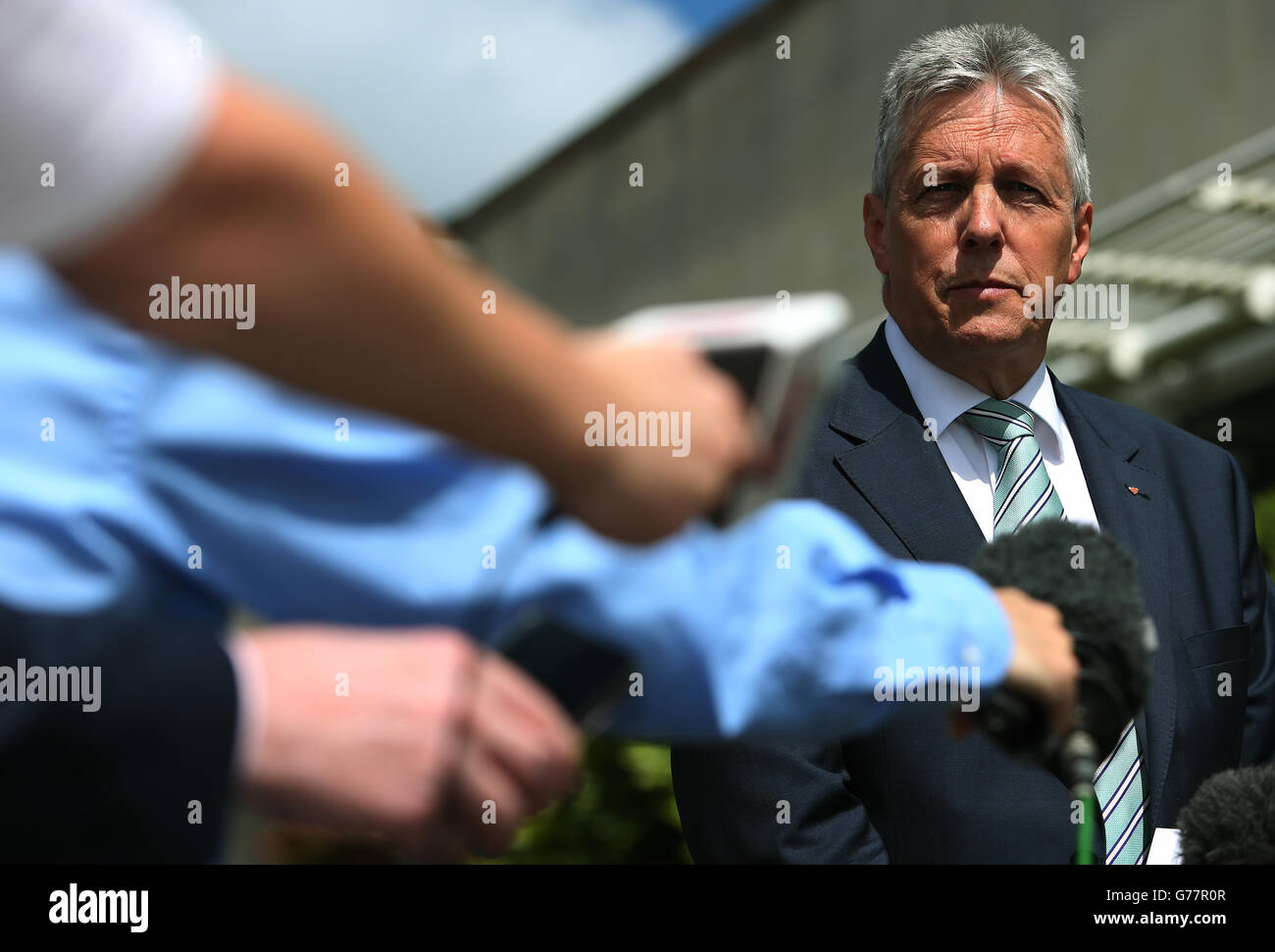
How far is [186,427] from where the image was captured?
112cm

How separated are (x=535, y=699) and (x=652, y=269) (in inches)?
349

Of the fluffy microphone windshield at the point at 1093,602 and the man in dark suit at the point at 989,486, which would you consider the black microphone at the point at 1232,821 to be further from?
the fluffy microphone windshield at the point at 1093,602

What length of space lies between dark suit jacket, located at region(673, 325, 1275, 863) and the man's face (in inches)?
4.9

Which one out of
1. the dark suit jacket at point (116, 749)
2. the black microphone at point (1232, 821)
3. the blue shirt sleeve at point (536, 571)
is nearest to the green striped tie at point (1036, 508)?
the black microphone at point (1232, 821)

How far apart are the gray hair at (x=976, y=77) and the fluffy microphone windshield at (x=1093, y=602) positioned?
4.80ft

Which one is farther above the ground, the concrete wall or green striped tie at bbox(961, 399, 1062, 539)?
the concrete wall

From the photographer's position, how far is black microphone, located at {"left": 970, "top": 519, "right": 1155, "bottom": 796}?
4.83 feet

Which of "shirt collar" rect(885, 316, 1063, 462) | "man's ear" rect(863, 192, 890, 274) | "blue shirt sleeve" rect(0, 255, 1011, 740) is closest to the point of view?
"blue shirt sleeve" rect(0, 255, 1011, 740)

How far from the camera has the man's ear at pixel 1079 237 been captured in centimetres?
299

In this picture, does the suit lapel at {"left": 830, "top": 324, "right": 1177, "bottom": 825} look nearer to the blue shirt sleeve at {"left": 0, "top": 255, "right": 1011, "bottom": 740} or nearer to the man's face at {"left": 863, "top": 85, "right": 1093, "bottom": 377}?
the man's face at {"left": 863, "top": 85, "right": 1093, "bottom": 377}

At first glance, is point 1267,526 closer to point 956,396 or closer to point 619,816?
point 619,816

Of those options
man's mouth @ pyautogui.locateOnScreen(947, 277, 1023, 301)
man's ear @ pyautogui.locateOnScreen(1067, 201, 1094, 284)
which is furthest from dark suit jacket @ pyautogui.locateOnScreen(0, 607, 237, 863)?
man's ear @ pyautogui.locateOnScreen(1067, 201, 1094, 284)

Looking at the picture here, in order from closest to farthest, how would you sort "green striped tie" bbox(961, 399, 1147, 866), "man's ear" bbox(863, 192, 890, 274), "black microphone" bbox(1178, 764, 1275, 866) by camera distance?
"black microphone" bbox(1178, 764, 1275, 866)
"green striped tie" bbox(961, 399, 1147, 866)
"man's ear" bbox(863, 192, 890, 274)
